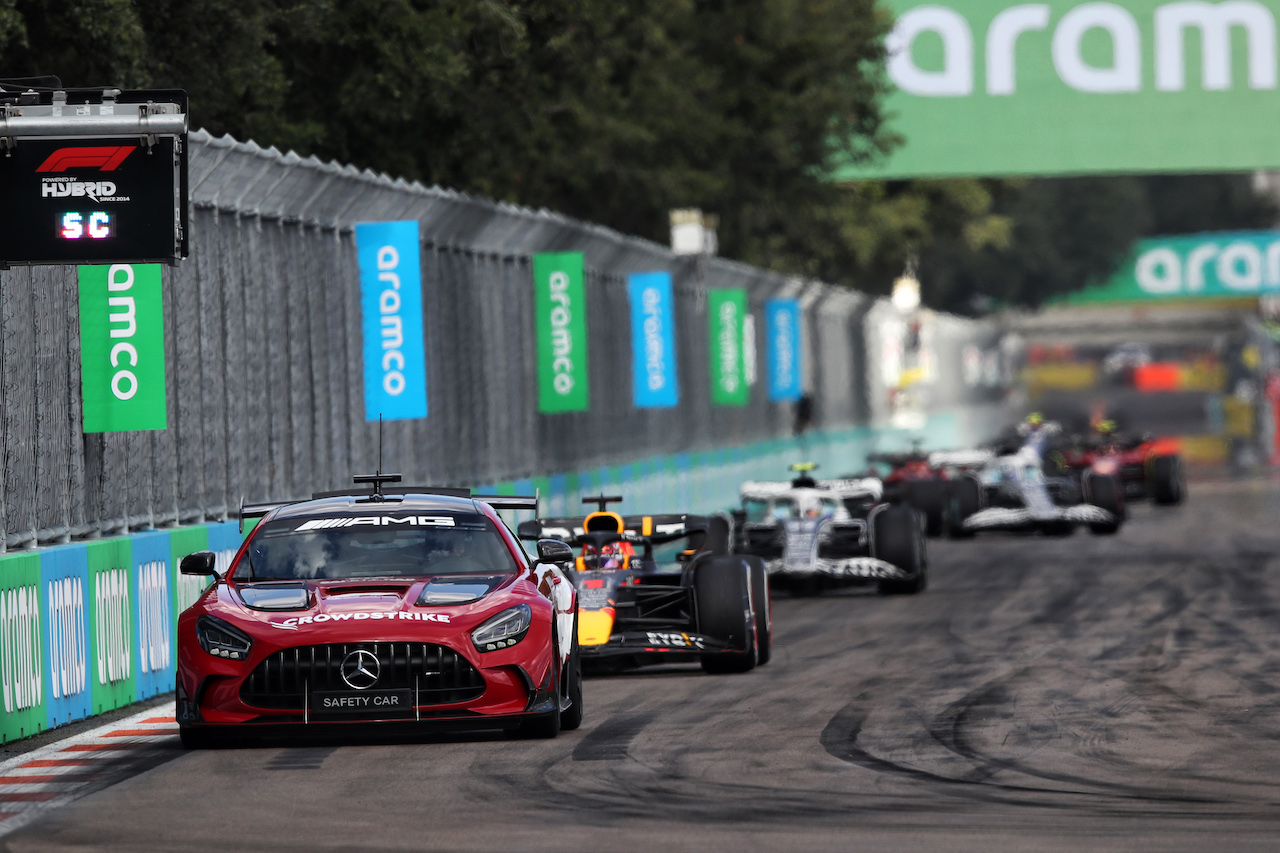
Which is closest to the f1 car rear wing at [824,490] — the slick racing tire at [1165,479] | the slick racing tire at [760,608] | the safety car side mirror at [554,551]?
the slick racing tire at [760,608]

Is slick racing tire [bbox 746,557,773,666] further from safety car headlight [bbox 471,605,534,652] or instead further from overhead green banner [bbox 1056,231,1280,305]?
overhead green banner [bbox 1056,231,1280,305]

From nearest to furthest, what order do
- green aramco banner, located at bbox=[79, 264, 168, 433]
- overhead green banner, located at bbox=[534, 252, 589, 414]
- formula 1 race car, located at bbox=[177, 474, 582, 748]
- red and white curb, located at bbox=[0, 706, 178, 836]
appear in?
red and white curb, located at bbox=[0, 706, 178, 836]
formula 1 race car, located at bbox=[177, 474, 582, 748]
green aramco banner, located at bbox=[79, 264, 168, 433]
overhead green banner, located at bbox=[534, 252, 589, 414]

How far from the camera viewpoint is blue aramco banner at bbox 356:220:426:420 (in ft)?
58.7

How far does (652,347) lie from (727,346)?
527 centimetres

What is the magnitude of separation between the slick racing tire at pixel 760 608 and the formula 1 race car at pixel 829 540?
5.33 meters

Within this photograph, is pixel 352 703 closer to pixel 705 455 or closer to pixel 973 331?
pixel 705 455

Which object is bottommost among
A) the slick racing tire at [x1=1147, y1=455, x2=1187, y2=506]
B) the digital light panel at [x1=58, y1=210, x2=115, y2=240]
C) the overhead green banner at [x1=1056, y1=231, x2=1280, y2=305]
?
the slick racing tire at [x1=1147, y1=455, x2=1187, y2=506]

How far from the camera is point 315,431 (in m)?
18.1

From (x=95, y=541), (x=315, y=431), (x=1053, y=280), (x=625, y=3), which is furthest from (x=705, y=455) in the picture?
(x=1053, y=280)

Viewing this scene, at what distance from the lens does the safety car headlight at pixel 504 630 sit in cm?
1055

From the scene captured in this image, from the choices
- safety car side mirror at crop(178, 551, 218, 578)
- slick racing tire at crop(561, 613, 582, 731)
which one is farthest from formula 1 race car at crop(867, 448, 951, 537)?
safety car side mirror at crop(178, 551, 218, 578)

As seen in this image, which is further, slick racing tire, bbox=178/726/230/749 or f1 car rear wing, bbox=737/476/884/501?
f1 car rear wing, bbox=737/476/884/501

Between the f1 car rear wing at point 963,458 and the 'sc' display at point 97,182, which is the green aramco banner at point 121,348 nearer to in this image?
the 'sc' display at point 97,182

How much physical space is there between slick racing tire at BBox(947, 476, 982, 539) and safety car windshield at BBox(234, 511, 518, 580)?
670 inches
